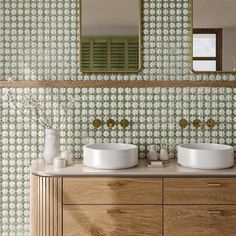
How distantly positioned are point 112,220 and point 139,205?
19 cm

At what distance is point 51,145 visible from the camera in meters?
2.85

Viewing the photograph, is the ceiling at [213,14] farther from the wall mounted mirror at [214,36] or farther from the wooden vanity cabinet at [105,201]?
the wooden vanity cabinet at [105,201]

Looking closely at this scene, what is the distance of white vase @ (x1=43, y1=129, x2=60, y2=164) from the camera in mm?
2828

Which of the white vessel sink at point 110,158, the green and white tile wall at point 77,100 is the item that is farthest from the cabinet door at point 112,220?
the green and white tile wall at point 77,100

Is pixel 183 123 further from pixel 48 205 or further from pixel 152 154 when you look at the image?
pixel 48 205

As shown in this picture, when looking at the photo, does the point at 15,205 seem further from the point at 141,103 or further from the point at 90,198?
the point at 141,103

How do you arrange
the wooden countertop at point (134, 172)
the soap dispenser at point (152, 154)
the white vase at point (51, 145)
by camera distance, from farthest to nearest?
the soap dispenser at point (152, 154), the white vase at point (51, 145), the wooden countertop at point (134, 172)

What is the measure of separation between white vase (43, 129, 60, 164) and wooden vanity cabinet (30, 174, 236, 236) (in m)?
0.31

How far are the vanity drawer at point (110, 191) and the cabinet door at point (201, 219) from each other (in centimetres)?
13

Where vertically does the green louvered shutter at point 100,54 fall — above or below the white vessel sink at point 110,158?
above

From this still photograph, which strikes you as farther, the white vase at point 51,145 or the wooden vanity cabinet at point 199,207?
the white vase at point 51,145

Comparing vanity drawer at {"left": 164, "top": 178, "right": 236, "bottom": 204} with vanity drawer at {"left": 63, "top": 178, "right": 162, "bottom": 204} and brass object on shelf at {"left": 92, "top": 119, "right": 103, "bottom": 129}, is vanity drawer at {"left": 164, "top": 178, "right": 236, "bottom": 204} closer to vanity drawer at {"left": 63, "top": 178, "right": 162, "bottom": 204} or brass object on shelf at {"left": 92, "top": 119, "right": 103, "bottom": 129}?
vanity drawer at {"left": 63, "top": 178, "right": 162, "bottom": 204}

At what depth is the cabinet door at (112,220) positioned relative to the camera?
2.53m

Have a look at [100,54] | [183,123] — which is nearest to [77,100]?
[100,54]
